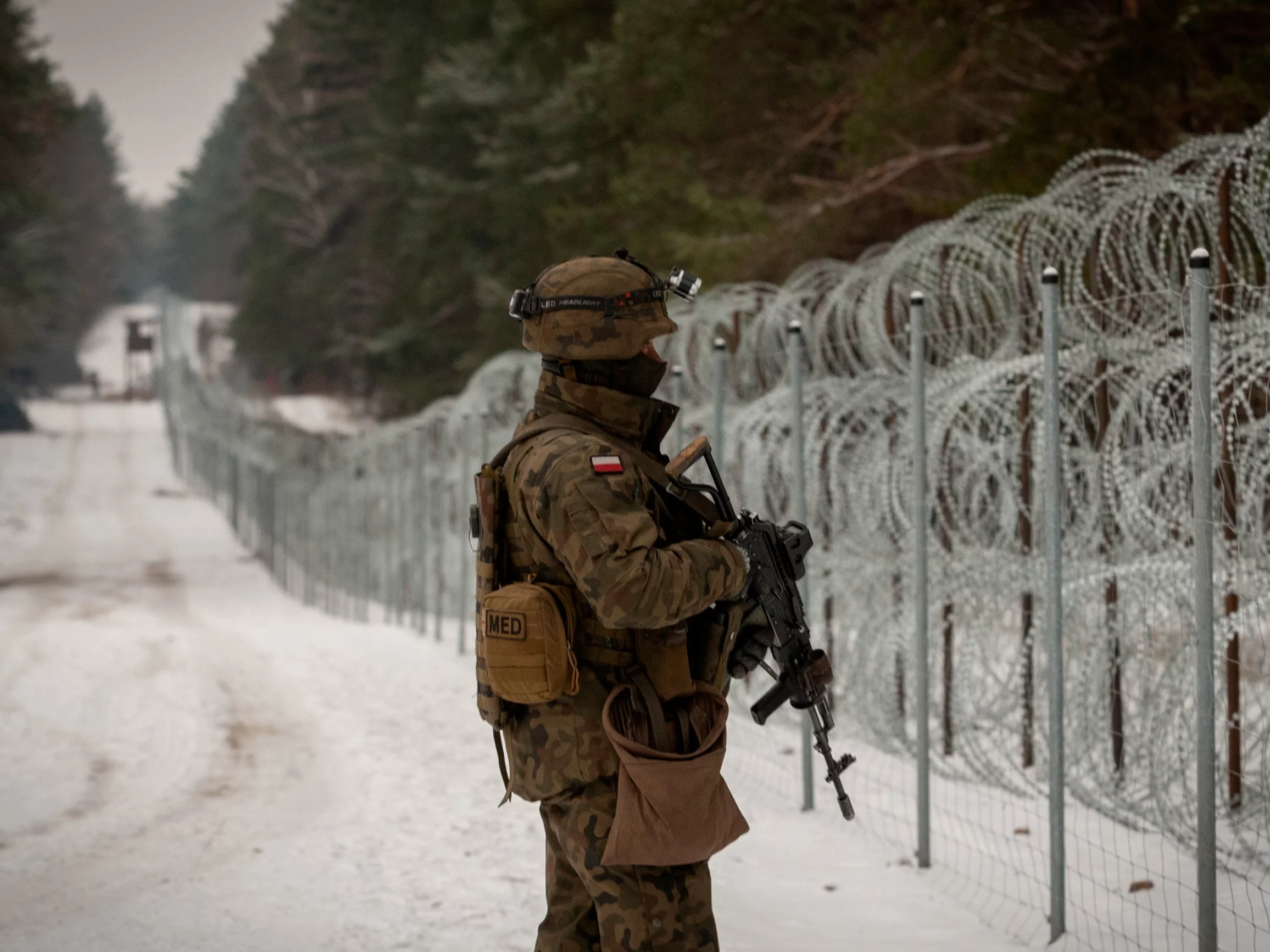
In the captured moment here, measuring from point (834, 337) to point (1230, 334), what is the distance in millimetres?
5295

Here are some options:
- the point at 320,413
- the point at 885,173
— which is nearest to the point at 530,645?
the point at 885,173

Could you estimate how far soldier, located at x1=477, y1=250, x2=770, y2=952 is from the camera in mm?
A: 2949

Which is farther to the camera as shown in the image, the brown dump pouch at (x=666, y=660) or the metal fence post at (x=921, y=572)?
the metal fence post at (x=921, y=572)

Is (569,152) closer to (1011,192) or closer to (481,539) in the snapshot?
(1011,192)

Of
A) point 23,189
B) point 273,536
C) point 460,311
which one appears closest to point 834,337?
point 273,536

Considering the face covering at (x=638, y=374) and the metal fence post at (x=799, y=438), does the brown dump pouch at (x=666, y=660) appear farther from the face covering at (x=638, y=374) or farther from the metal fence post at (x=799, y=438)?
the metal fence post at (x=799, y=438)

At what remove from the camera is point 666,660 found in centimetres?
314

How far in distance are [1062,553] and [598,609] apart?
6.78 ft

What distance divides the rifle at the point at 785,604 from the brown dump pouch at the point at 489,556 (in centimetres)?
38

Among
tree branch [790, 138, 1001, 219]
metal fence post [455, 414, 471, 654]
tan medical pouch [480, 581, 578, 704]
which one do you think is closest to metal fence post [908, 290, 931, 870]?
tan medical pouch [480, 581, 578, 704]

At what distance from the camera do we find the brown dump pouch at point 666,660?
3.13 meters

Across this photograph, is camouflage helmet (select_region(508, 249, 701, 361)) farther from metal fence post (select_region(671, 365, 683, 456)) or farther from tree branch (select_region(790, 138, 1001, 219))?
tree branch (select_region(790, 138, 1001, 219))

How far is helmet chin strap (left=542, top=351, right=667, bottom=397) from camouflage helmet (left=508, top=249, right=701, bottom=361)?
0.02 m

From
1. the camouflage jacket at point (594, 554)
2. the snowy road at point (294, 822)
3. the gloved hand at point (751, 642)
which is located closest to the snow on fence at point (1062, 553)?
the snowy road at point (294, 822)
